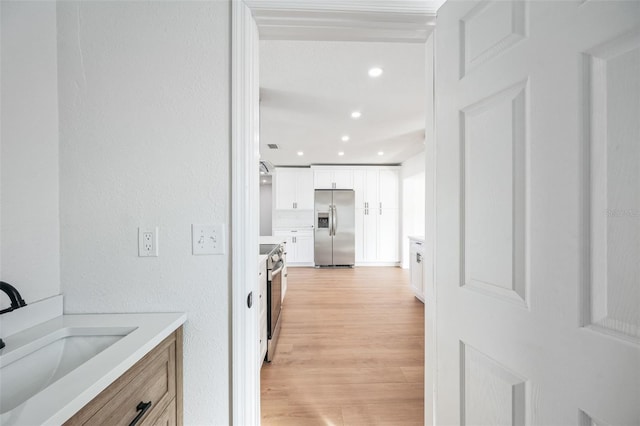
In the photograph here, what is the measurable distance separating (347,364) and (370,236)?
4145 mm

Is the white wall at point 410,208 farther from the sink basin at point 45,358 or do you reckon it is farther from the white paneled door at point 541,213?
the sink basin at point 45,358

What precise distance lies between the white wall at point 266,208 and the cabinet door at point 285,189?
906mm

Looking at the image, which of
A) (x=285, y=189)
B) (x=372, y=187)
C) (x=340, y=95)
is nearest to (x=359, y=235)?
(x=372, y=187)

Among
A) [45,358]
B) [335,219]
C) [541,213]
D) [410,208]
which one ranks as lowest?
[45,358]

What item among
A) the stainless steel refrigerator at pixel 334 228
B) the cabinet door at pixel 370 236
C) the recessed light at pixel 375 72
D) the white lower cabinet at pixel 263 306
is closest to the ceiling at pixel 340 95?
the recessed light at pixel 375 72

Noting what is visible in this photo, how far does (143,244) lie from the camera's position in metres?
0.96

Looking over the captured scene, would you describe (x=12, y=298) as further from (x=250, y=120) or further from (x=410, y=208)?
(x=410, y=208)

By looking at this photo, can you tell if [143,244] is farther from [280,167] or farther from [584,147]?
[280,167]

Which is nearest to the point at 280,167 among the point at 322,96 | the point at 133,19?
the point at 322,96

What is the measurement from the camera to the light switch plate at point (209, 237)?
3.15 feet

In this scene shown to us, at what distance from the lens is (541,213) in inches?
23.7

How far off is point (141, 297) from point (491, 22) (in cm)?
149

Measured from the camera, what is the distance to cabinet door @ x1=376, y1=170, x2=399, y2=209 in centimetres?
599

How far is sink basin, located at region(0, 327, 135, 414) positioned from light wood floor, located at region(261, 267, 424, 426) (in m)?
1.08
